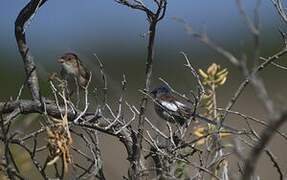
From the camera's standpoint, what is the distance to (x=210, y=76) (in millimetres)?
2760

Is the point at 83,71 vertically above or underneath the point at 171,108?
above

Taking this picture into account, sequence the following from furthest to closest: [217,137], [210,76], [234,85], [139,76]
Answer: [139,76]
[234,85]
[210,76]
[217,137]

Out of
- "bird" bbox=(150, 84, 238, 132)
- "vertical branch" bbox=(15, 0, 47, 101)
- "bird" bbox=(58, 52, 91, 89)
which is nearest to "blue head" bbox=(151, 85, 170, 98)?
"bird" bbox=(150, 84, 238, 132)

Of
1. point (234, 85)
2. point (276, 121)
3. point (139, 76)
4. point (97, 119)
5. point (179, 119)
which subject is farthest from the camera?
point (139, 76)

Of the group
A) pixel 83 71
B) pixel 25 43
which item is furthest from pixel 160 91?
pixel 25 43

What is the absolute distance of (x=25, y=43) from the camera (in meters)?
3.25

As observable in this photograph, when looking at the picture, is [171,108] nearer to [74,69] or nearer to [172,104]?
[172,104]

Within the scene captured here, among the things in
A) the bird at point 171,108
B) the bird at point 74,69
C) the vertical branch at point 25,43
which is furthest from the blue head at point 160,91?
the vertical branch at point 25,43

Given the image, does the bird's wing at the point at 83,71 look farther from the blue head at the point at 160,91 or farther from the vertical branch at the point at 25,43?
the vertical branch at the point at 25,43

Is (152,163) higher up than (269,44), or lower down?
lower down

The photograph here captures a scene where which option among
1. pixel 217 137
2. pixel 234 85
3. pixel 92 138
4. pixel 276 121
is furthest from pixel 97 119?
pixel 234 85

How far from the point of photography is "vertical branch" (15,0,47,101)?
3.15m

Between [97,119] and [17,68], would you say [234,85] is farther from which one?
[97,119]

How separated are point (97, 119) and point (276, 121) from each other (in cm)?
182
